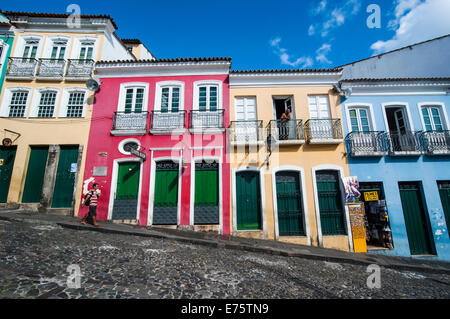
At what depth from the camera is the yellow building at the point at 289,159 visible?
8117mm

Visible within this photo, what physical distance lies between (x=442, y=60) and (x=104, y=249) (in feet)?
57.1

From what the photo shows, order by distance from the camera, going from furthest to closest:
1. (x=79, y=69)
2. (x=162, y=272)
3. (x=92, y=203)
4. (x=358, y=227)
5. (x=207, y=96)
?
(x=79, y=69), (x=207, y=96), (x=358, y=227), (x=92, y=203), (x=162, y=272)

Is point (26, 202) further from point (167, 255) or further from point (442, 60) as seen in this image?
point (442, 60)

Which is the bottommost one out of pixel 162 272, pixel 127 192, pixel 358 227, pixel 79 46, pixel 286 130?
pixel 162 272

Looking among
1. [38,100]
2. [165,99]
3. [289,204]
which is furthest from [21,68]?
[289,204]

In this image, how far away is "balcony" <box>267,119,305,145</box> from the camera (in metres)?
8.75

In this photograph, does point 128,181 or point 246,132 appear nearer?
point 128,181

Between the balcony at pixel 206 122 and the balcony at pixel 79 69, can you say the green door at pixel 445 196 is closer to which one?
the balcony at pixel 206 122

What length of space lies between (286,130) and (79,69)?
1082cm

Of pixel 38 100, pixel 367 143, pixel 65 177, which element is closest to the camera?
pixel 367 143

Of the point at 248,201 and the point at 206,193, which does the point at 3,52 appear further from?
the point at 248,201

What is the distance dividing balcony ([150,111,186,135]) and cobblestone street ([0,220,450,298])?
4604 mm

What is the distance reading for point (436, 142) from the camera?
8594mm
